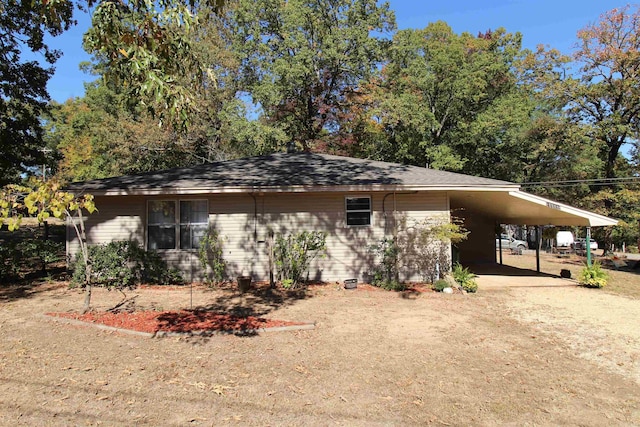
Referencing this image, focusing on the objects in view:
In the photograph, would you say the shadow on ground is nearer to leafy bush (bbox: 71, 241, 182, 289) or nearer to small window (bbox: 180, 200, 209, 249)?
small window (bbox: 180, 200, 209, 249)

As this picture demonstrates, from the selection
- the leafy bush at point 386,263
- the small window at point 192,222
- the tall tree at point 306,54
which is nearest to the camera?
the leafy bush at point 386,263

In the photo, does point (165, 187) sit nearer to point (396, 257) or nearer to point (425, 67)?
→ point (396, 257)

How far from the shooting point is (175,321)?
21.7ft

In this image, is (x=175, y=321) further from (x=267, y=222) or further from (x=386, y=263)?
(x=386, y=263)

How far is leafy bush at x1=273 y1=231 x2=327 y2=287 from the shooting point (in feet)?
34.0

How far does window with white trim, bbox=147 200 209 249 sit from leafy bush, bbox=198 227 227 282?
323 mm

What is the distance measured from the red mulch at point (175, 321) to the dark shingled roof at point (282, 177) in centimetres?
389

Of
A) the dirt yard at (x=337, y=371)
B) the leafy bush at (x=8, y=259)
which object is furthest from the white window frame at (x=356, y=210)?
the leafy bush at (x=8, y=259)

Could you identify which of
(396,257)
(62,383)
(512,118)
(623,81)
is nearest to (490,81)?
(512,118)

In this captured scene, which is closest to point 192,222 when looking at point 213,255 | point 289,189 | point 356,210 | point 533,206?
point 213,255

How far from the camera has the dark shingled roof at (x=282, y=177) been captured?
33.5 feet

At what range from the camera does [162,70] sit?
5.53m

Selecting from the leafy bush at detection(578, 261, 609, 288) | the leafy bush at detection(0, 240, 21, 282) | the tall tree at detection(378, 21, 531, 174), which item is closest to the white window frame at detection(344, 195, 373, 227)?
the leafy bush at detection(578, 261, 609, 288)

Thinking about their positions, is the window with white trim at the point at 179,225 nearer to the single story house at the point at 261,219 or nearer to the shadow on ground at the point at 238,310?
the single story house at the point at 261,219
